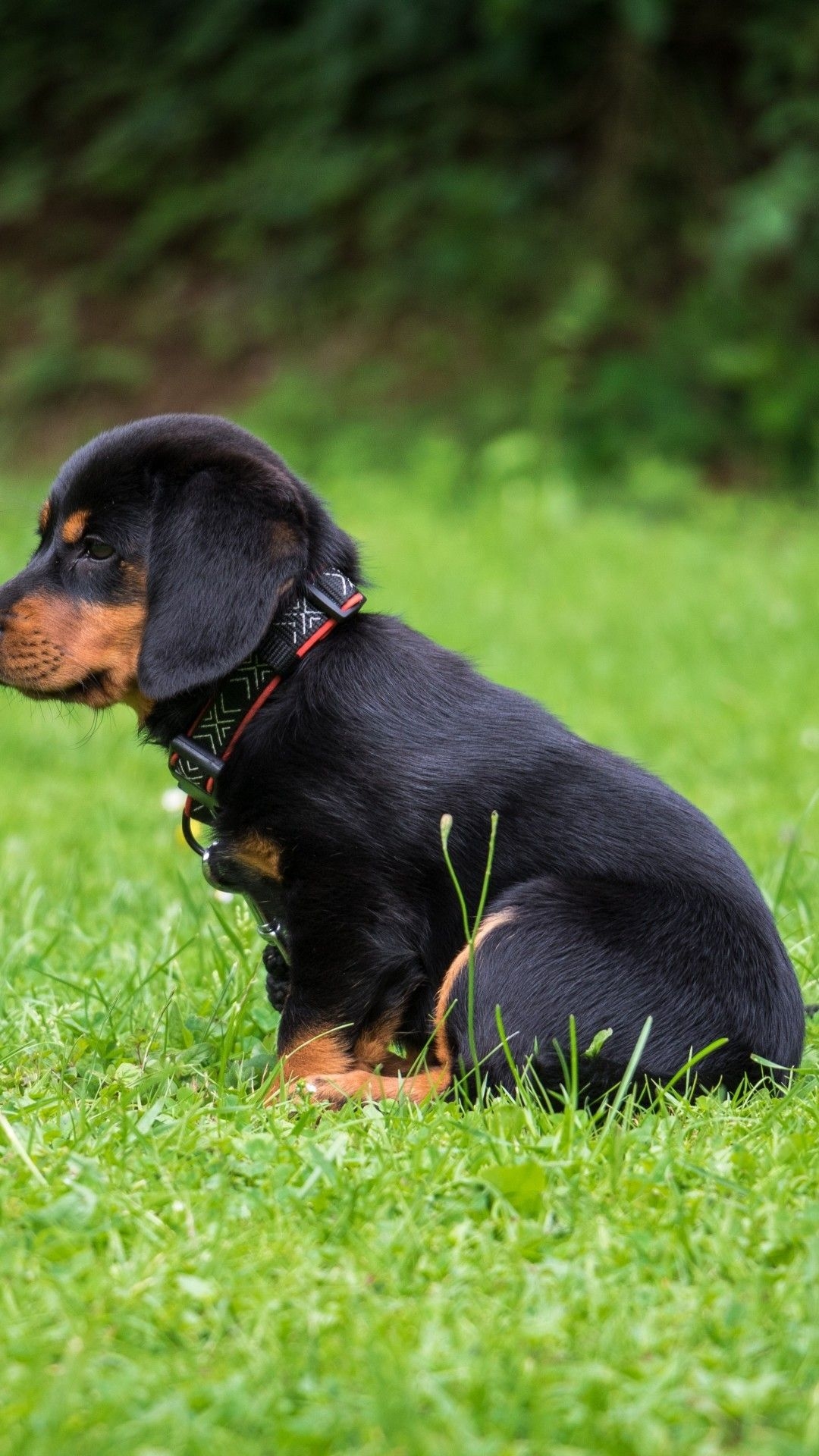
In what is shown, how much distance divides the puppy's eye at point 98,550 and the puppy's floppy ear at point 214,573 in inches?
4.5

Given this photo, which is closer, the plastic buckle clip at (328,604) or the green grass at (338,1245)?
the green grass at (338,1245)

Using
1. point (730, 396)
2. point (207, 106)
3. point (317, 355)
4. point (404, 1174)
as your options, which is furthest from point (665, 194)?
point (404, 1174)

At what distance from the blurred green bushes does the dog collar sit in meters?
8.33

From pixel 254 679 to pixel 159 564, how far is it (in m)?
0.29

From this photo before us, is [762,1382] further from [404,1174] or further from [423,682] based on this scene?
[423,682]

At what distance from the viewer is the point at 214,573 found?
9.88ft

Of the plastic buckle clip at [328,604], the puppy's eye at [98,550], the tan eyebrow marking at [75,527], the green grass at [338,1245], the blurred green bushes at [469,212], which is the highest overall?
the blurred green bushes at [469,212]

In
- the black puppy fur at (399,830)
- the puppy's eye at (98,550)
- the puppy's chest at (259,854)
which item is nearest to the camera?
the black puppy fur at (399,830)

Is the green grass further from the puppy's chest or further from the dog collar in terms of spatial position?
the dog collar

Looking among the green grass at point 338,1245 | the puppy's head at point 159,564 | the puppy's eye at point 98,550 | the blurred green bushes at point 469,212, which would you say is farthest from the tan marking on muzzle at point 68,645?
the blurred green bushes at point 469,212

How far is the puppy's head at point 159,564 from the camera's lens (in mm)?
2996

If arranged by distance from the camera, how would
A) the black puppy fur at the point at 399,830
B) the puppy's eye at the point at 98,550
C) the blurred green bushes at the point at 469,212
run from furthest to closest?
the blurred green bushes at the point at 469,212
the puppy's eye at the point at 98,550
the black puppy fur at the point at 399,830

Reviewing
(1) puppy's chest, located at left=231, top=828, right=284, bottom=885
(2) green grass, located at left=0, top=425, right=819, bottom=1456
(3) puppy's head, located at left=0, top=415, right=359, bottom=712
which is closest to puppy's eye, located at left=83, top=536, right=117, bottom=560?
(3) puppy's head, located at left=0, top=415, right=359, bottom=712

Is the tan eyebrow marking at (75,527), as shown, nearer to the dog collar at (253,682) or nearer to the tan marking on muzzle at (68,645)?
the tan marking on muzzle at (68,645)
